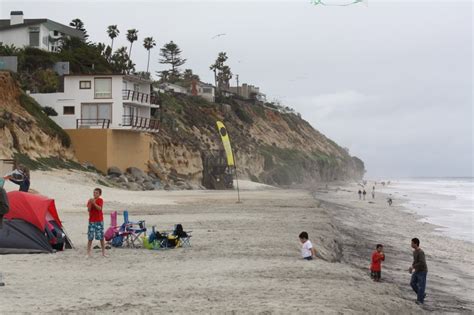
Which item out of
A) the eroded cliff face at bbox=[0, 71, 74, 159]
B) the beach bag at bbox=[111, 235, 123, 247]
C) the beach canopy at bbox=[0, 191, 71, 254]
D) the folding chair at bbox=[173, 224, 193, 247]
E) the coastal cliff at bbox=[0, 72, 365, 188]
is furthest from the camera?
the coastal cliff at bbox=[0, 72, 365, 188]

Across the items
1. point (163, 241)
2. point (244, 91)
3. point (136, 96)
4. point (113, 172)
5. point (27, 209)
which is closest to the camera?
point (27, 209)

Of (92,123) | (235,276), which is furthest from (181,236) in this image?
(92,123)

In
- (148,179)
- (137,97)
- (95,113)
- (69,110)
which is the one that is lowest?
(148,179)

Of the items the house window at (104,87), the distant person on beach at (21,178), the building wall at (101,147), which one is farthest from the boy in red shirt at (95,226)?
the house window at (104,87)

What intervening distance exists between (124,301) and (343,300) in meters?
3.14

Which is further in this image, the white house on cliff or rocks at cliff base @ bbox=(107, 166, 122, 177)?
→ the white house on cliff

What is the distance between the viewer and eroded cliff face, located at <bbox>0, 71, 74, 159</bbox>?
115ft

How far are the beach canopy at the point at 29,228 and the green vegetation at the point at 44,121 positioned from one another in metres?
26.6

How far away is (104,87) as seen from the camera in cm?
4550

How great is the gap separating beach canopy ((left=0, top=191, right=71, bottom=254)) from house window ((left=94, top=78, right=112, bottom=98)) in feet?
106

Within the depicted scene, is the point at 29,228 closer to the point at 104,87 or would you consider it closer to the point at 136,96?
the point at 104,87

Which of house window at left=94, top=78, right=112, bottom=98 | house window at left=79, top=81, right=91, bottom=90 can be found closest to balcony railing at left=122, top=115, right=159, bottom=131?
house window at left=94, top=78, right=112, bottom=98

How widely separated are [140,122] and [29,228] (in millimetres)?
34983

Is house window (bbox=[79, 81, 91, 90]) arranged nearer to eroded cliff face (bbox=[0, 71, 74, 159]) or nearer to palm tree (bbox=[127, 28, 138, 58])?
eroded cliff face (bbox=[0, 71, 74, 159])
